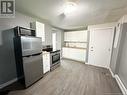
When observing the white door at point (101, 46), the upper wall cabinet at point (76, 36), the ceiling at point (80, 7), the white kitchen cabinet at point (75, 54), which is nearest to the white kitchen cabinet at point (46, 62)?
the ceiling at point (80, 7)

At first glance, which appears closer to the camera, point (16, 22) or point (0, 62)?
point (0, 62)

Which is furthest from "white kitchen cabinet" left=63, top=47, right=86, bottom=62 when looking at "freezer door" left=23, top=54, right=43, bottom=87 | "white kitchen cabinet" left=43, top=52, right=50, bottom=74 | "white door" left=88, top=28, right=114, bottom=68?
"freezer door" left=23, top=54, right=43, bottom=87

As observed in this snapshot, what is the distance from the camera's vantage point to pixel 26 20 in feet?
8.45

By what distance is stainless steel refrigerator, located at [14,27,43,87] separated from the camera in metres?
1.78

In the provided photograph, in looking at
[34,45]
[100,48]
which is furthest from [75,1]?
[100,48]

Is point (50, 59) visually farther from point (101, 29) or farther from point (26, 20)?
point (101, 29)

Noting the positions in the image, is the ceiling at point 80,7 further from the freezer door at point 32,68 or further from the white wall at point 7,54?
the freezer door at point 32,68

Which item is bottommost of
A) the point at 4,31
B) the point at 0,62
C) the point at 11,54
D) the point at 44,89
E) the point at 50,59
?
the point at 44,89

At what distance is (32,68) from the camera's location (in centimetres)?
205

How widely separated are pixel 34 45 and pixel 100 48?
128 inches

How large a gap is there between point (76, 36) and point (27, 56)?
12.1 feet

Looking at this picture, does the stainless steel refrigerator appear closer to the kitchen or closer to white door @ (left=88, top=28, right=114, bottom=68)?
the kitchen

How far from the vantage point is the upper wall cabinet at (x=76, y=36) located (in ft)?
14.6

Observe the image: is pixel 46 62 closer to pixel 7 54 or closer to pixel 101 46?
pixel 7 54
